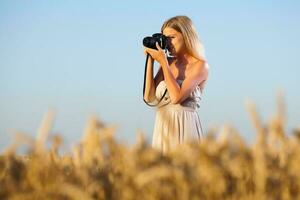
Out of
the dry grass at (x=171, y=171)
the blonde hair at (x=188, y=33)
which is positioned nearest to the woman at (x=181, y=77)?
the blonde hair at (x=188, y=33)

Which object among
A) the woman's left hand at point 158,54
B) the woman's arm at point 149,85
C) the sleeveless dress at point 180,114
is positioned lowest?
the sleeveless dress at point 180,114

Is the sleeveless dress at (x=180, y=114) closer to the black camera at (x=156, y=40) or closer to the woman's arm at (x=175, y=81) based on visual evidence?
the woman's arm at (x=175, y=81)

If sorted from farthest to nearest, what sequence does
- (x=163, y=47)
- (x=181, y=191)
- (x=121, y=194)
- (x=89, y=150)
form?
(x=163, y=47), (x=89, y=150), (x=121, y=194), (x=181, y=191)

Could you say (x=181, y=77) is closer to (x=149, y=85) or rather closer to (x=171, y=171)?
(x=149, y=85)

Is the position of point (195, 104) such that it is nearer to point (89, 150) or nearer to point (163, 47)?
point (163, 47)

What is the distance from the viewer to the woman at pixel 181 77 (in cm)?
550

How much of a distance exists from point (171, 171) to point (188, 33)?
13.8 ft

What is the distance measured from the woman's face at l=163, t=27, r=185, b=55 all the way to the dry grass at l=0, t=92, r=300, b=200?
12.7 ft

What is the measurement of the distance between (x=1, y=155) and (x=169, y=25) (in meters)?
3.88

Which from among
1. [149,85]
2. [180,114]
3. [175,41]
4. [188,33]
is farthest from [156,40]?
[180,114]

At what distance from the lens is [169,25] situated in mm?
5680

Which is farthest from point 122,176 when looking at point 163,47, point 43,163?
point 163,47

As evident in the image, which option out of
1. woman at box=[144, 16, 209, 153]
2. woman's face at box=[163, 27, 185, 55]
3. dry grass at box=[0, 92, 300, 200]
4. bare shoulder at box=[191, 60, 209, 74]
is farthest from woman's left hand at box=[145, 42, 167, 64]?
dry grass at box=[0, 92, 300, 200]

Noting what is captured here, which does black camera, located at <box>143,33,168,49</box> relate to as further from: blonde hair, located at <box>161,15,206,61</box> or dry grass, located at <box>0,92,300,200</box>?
dry grass, located at <box>0,92,300,200</box>
